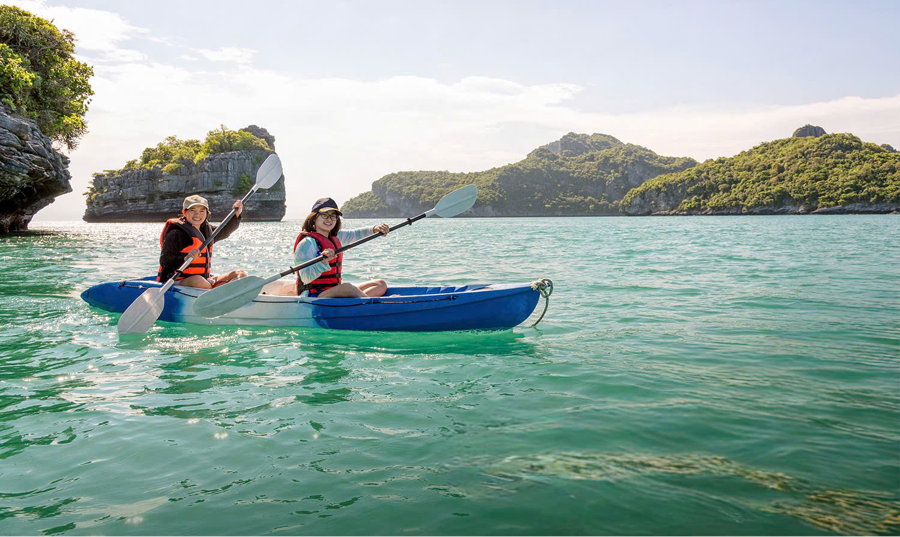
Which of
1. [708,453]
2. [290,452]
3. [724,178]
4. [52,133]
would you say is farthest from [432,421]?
[724,178]

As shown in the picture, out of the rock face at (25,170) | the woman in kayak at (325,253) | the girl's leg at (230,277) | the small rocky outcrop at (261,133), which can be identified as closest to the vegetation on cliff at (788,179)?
the small rocky outcrop at (261,133)

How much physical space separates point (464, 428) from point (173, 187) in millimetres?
76186

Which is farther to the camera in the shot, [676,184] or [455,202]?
[676,184]

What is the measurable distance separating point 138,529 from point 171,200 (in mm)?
77079

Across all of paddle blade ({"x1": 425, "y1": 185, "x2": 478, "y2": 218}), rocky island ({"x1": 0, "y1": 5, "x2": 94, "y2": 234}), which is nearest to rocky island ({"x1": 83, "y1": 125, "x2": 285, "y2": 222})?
rocky island ({"x1": 0, "y1": 5, "x2": 94, "y2": 234})

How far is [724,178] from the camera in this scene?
4262 inches

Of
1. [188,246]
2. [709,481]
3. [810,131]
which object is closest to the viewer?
[709,481]

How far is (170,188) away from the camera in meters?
70.2

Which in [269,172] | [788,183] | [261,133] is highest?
[261,133]

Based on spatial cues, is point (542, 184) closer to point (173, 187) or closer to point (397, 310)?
point (173, 187)

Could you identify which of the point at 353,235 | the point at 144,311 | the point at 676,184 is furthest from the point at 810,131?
the point at 144,311

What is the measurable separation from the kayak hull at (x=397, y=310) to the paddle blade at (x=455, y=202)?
1.12 meters

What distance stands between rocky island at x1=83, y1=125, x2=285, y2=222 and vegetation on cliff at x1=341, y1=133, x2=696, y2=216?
72997 millimetres

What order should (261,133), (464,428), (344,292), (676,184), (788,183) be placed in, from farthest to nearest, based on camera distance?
(676,184) → (261,133) → (788,183) → (344,292) → (464,428)
